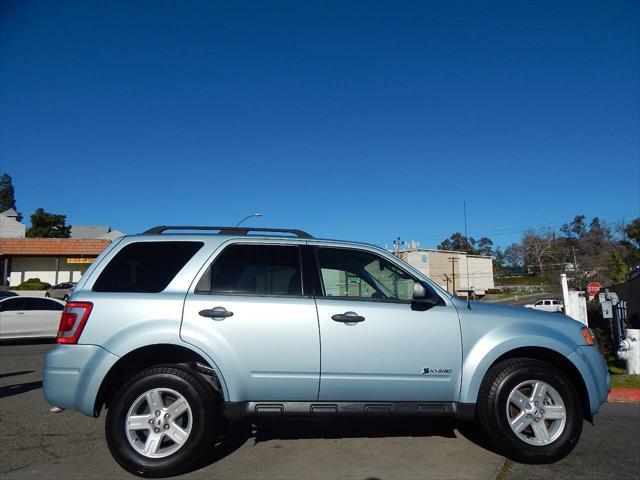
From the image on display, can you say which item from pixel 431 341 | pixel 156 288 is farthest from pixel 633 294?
pixel 156 288

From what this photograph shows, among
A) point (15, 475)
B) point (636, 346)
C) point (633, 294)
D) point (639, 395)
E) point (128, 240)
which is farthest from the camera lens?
point (633, 294)

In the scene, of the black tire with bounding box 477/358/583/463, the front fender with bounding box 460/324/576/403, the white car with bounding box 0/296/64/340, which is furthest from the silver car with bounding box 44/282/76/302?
the black tire with bounding box 477/358/583/463

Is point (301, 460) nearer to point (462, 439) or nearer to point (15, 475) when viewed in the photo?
point (462, 439)

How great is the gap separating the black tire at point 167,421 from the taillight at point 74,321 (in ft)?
1.94

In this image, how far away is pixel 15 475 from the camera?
12.1 feet

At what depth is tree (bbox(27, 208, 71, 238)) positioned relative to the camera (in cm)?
6378

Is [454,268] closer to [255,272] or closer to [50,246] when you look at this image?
[50,246]

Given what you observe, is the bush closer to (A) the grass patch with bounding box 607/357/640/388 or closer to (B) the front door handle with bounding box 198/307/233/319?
(A) the grass patch with bounding box 607/357/640/388

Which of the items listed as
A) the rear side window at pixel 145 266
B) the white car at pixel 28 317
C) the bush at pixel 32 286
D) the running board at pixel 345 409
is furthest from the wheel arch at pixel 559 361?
the bush at pixel 32 286

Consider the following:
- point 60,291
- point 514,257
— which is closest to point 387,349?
point 60,291

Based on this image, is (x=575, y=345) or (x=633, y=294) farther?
(x=633, y=294)

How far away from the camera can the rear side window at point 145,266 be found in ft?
13.1

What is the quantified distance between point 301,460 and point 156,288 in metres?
1.93

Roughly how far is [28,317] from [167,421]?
1277 cm
